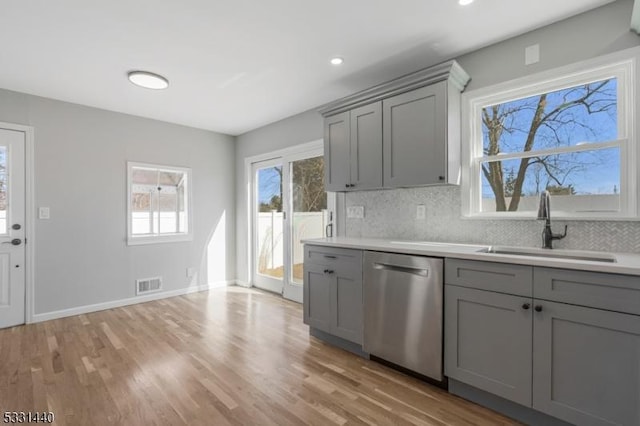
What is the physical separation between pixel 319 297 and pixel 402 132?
1635 mm

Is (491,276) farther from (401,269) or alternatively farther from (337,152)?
(337,152)

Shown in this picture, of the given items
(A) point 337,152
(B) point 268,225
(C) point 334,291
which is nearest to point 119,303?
(B) point 268,225

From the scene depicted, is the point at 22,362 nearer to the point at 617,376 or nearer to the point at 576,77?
the point at 617,376

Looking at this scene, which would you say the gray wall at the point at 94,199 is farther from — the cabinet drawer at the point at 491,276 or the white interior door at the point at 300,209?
the cabinet drawer at the point at 491,276

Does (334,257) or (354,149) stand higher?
(354,149)

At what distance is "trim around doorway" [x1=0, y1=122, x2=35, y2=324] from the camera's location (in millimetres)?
3348

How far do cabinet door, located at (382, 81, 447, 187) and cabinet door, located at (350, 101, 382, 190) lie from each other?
0.07 m

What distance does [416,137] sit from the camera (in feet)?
8.18

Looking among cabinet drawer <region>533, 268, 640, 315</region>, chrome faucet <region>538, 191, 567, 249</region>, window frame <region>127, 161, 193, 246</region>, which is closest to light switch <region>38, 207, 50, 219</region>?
window frame <region>127, 161, 193, 246</region>

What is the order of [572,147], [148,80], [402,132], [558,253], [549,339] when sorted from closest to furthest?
[549,339]
[558,253]
[572,147]
[402,132]
[148,80]

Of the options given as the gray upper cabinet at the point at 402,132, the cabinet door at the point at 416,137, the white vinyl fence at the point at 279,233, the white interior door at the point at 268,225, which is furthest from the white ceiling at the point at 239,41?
the white vinyl fence at the point at 279,233

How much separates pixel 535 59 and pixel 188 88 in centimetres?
312

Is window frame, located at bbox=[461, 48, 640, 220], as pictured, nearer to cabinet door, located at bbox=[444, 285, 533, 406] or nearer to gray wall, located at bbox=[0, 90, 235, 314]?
cabinet door, located at bbox=[444, 285, 533, 406]

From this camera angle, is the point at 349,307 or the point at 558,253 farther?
the point at 349,307
